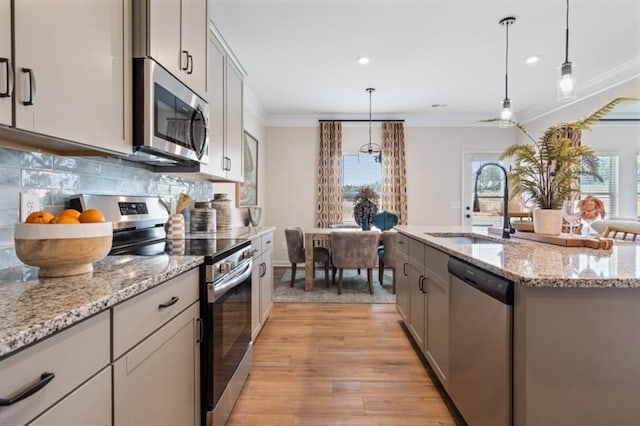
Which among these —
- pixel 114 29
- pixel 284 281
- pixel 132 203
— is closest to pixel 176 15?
pixel 114 29

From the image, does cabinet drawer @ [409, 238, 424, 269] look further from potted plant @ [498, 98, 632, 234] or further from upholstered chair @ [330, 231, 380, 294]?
upholstered chair @ [330, 231, 380, 294]

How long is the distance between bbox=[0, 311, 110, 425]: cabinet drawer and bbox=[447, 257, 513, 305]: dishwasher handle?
1.27m

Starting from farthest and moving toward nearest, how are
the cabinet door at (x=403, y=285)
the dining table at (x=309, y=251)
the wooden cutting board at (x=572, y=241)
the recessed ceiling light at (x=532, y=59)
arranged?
the dining table at (x=309, y=251)
the recessed ceiling light at (x=532, y=59)
the cabinet door at (x=403, y=285)
the wooden cutting board at (x=572, y=241)

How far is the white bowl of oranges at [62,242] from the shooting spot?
3.01 ft

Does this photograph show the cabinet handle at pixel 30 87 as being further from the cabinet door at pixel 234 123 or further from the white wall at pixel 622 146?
the white wall at pixel 622 146

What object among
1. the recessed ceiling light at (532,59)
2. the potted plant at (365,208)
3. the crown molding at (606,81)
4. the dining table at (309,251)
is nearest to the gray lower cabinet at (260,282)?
the dining table at (309,251)

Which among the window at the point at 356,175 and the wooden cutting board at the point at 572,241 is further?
the window at the point at 356,175

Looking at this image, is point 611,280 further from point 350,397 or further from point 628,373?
point 350,397

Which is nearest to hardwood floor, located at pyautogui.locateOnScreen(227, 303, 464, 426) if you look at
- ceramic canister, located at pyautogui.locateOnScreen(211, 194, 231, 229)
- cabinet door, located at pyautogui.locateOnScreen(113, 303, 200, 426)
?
cabinet door, located at pyautogui.locateOnScreen(113, 303, 200, 426)

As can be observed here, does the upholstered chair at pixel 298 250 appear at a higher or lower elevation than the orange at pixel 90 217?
lower

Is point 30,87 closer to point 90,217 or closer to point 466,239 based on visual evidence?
point 90,217

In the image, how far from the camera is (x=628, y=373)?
3.56ft

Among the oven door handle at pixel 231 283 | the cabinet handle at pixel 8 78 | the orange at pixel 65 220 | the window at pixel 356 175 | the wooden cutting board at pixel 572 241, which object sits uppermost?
the window at pixel 356 175

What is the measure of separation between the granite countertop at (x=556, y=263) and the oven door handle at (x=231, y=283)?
3.79 feet
